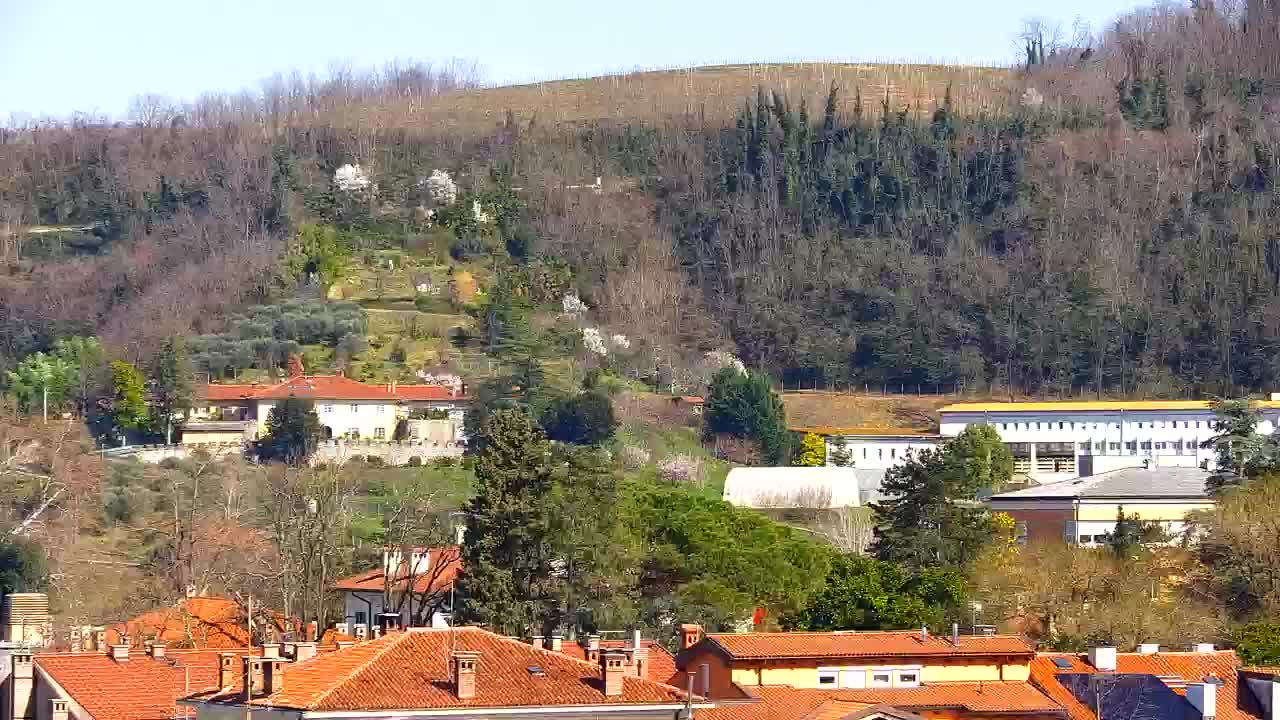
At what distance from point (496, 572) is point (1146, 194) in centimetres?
8939

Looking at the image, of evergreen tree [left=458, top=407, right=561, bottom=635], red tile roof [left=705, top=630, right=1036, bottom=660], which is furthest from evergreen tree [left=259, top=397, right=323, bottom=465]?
red tile roof [left=705, top=630, right=1036, bottom=660]

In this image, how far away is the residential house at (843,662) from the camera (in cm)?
3566

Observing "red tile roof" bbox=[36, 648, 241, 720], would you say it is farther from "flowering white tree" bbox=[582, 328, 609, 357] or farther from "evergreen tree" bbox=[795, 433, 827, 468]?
"flowering white tree" bbox=[582, 328, 609, 357]

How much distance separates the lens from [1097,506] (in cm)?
7956

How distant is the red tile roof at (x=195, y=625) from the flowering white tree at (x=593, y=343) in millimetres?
68915

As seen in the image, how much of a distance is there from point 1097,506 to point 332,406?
127ft

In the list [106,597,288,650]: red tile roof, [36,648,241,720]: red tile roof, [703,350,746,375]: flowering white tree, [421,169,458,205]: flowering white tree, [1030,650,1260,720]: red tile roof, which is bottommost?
[703,350,746,375]: flowering white tree

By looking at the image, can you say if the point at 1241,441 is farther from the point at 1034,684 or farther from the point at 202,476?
the point at 1034,684

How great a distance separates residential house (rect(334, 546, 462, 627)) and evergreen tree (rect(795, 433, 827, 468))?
49.4 metres

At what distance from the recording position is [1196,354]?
404 feet

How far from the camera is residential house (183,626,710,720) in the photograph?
28656mm

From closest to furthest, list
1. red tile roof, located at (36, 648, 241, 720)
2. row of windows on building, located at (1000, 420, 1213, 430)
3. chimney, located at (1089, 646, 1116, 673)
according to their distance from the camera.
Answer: red tile roof, located at (36, 648, 241, 720) → chimney, located at (1089, 646, 1116, 673) → row of windows on building, located at (1000, 420, 1213, 430)

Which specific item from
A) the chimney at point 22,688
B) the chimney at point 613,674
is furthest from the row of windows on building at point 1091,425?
the chimney at point 613,674

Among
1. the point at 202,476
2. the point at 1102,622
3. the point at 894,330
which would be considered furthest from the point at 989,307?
the point at 1102,622
